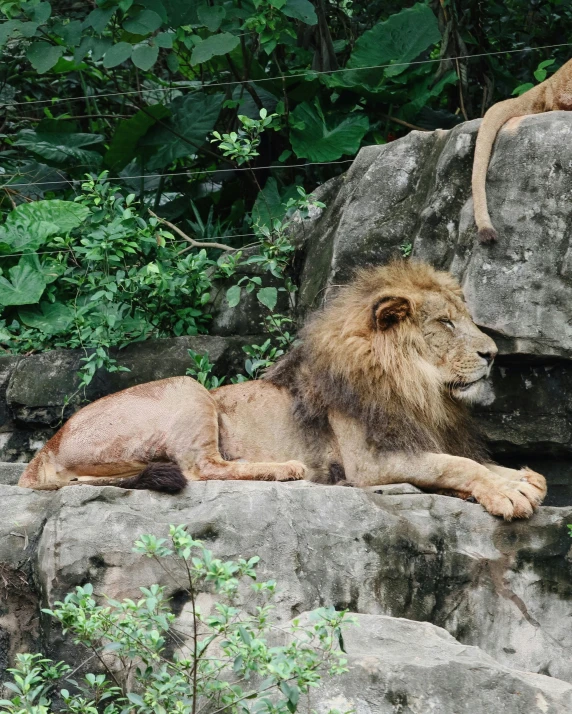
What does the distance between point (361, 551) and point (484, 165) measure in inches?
87.3

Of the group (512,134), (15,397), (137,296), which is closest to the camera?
(512,134)

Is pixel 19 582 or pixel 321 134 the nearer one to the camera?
pixel 19 582

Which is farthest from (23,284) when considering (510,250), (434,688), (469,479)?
(434,688)

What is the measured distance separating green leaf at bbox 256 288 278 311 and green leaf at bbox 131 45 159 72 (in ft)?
5.17

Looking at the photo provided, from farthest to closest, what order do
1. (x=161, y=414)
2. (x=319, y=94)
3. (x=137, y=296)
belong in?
(x=319, y=94) → (x=137, y=296) → (x=161, y=414)

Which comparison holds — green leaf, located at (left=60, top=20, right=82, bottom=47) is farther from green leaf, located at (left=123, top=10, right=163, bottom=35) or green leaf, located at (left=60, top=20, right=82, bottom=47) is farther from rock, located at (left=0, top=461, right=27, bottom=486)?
rock, located at (left=0, top=461, right=27, bottom=486)

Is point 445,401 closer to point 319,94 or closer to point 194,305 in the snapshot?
point 194,305

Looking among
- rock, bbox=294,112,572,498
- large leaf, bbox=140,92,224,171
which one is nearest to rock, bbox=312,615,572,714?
rock, bbox=294,112,572,498

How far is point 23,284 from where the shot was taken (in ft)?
23.0

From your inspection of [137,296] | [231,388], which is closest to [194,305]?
[137,296]

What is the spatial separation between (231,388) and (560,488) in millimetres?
1652

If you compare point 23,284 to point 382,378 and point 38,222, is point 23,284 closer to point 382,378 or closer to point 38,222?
point 38,222

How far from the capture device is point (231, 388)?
5508mm

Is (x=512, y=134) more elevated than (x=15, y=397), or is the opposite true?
(x=512, y=134)
